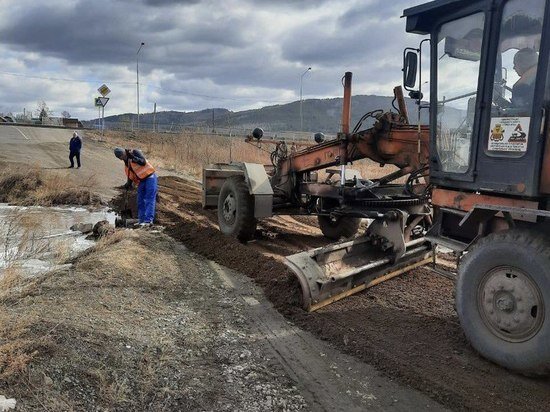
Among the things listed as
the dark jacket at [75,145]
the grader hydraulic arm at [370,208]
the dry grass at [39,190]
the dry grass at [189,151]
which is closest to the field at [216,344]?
the grader hydraulic arm at [370,208]

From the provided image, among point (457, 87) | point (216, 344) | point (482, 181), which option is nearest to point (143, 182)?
point (216, 344)

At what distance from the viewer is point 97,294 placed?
17.5ft

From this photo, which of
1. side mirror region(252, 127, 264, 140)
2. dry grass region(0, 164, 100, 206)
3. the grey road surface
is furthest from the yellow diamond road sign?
side mirror region(252, 127, 264, 140)

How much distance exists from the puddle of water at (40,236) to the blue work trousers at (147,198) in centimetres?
121

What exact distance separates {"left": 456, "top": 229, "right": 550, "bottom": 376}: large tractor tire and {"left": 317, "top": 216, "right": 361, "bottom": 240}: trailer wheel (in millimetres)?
4980

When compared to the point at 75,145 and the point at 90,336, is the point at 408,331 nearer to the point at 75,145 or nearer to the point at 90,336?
the point at 90,336

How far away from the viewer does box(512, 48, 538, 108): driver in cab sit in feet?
12.8

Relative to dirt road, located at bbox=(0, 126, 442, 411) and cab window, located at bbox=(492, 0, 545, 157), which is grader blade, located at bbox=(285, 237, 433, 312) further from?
cab window, located at bbox=(492, 0, 545, 157)

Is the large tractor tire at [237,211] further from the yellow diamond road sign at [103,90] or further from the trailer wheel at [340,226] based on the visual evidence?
the yellow diamond road sign at [103,90]

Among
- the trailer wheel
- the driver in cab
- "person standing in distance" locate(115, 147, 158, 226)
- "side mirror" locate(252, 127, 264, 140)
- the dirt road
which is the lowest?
the dirt road

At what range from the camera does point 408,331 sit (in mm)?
4734

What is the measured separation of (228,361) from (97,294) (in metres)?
1.94

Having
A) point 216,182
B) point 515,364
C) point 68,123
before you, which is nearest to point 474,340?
point 515,364

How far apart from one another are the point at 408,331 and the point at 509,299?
1144 mm
